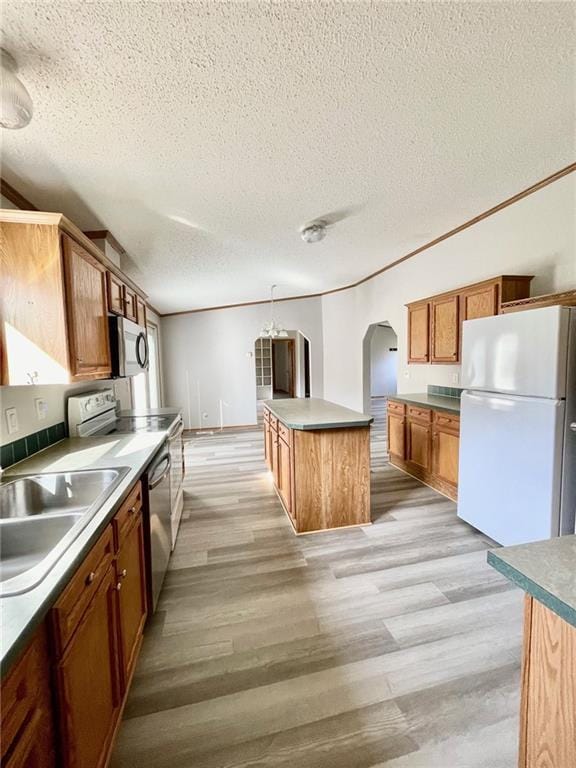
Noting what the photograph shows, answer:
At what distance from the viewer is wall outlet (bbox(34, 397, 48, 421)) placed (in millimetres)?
1900

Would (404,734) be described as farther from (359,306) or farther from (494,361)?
(359,306)

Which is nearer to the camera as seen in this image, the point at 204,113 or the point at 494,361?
the point at 204,113

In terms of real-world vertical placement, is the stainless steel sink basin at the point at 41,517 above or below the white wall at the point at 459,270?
below

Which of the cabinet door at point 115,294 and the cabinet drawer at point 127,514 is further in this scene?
the cabinet door at point 115,294

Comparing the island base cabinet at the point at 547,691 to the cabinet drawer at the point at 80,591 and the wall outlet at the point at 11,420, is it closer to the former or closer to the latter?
the cabinet drawer at the point at 80,591

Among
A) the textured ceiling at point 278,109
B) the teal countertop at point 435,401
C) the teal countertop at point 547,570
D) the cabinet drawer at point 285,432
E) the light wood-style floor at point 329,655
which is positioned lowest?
the light wood-style floor at point 329,655

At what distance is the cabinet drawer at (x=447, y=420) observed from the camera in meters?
2.99

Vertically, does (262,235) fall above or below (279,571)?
above

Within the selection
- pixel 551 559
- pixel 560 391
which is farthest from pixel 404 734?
pixel 560 391

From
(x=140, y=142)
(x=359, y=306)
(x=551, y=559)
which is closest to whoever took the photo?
(x=551, y=559)

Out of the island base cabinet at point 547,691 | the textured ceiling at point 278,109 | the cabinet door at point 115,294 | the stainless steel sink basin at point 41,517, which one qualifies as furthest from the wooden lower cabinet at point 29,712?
the cabinet door at point 115,294

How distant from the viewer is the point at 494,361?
7.45 feet

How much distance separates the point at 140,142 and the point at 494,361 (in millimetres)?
2475

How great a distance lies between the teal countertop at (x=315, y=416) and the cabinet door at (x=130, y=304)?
155cm
